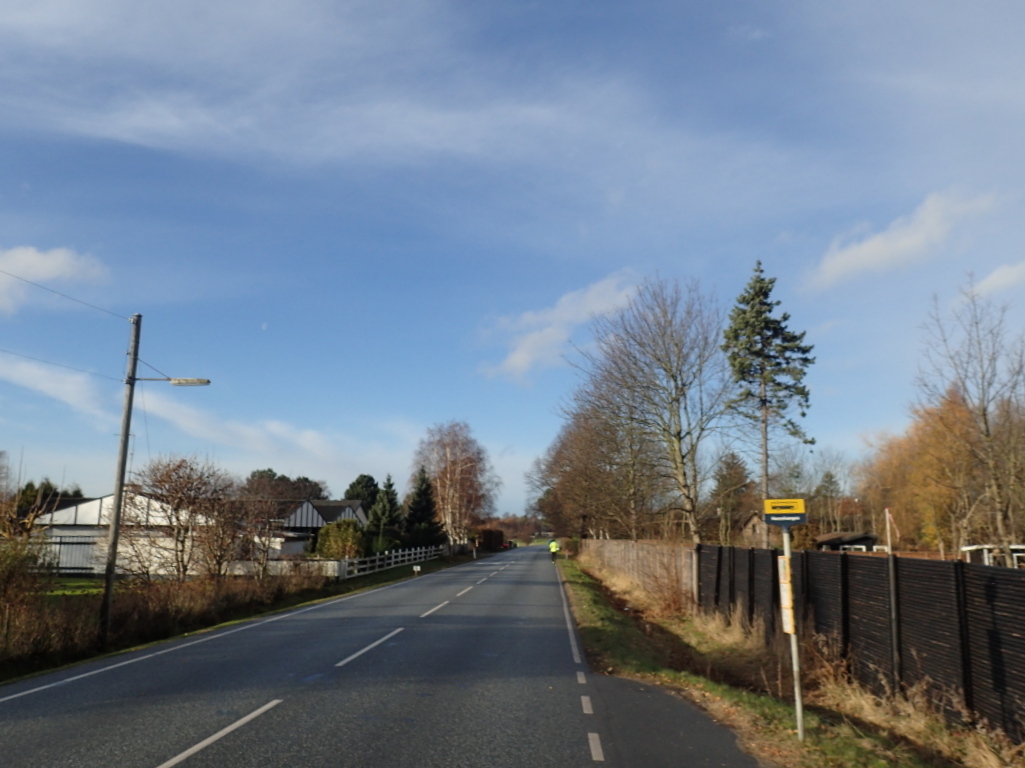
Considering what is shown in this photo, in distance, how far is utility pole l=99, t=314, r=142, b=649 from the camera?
1593 centimetres

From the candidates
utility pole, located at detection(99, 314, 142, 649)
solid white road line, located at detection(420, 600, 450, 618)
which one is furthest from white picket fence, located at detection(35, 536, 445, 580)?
solid white road line, located at detection(420, 600, 450, 618)

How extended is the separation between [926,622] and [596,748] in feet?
14.0

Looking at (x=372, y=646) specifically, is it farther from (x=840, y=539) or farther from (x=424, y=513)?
(x=424, y=513)

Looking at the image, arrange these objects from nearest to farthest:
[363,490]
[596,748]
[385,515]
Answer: [596,748] → [385,515] → [363,490]

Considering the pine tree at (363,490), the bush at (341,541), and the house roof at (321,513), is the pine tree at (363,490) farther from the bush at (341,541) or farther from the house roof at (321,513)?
the bush at (341,541)

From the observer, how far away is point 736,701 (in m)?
9.46

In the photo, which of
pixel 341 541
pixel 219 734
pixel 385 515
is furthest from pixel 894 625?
pixel 385 515

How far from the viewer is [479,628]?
17.0 meters

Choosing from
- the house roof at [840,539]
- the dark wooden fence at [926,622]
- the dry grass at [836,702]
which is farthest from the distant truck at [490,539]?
the dark wooden fence at [926,622]

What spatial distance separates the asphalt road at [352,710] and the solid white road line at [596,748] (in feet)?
0.07

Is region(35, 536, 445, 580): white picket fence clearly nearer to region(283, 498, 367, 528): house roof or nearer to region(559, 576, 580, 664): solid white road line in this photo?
region(283, 498, 367, 528): house roof

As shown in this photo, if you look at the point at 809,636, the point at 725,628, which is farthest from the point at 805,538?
the point at 809,636

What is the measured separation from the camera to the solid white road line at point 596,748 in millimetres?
7033

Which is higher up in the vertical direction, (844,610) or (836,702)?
(844,610)
